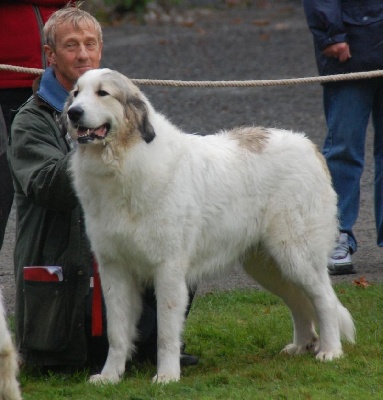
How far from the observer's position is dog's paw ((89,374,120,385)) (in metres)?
5.17

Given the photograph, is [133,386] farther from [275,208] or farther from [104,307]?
[275,208]

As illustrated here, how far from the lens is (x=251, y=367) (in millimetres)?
5383

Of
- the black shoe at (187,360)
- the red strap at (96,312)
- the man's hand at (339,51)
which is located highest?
the man's hand at (339,51)

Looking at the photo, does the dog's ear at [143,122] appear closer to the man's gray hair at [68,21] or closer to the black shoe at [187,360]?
the man's gray hair at [68,21]

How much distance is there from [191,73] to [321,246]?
1020 cm

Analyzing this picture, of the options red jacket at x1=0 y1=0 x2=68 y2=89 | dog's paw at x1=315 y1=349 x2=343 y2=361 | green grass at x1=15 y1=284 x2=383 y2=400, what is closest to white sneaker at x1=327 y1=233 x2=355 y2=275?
green grass at x1=15 y1=284 x2=383 y2=400

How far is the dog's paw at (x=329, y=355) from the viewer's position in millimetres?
5401

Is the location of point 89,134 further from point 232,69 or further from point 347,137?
point 232,69

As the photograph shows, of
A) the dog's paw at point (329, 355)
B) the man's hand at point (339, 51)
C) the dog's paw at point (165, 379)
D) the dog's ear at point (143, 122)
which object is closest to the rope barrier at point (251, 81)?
the man's hand at point (339, 51)

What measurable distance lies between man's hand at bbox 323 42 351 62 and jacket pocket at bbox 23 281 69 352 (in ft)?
9.21

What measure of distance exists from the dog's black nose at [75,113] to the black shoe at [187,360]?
5.07ft

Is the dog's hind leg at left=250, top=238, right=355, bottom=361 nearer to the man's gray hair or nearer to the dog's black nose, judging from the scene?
the dog's black nose

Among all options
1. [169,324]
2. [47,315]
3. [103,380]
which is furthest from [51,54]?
[103,380]

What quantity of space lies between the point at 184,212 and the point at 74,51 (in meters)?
1.02
